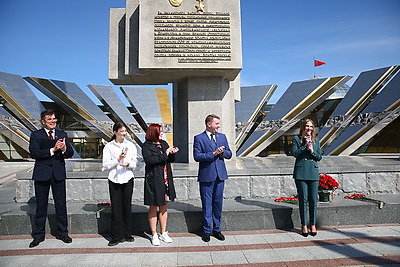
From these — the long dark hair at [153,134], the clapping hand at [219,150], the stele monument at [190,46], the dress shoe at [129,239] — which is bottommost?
the dress shoe at [129,239]

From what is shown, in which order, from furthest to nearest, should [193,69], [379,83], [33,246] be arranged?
[379,83] → [193,69] → [33,246]

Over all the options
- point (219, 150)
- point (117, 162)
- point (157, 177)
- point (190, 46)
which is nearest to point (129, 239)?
point (157, 177)

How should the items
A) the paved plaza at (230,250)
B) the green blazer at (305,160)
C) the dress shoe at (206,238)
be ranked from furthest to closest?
1. the green blazer at (305,160)
2. the dress shoe at (206,238)
3. the paved plaza at (230,250)

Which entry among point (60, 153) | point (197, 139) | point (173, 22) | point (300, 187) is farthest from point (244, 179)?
point (173, 22)

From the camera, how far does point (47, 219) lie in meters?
4.87

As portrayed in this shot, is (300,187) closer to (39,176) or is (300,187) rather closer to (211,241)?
(211,241)

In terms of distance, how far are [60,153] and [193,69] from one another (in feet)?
14.1

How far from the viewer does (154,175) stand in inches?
171

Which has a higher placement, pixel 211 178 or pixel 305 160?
pixel 305 160

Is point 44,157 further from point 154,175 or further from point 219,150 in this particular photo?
point 219,150

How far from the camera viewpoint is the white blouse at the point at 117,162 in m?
4.34

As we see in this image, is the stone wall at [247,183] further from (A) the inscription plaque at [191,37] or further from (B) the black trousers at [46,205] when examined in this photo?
(A) the inscription plaque at [191,37]

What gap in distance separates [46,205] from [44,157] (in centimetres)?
74

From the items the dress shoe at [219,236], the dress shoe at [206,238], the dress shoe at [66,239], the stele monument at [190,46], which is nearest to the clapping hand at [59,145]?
the dress shoe at [66,239]
